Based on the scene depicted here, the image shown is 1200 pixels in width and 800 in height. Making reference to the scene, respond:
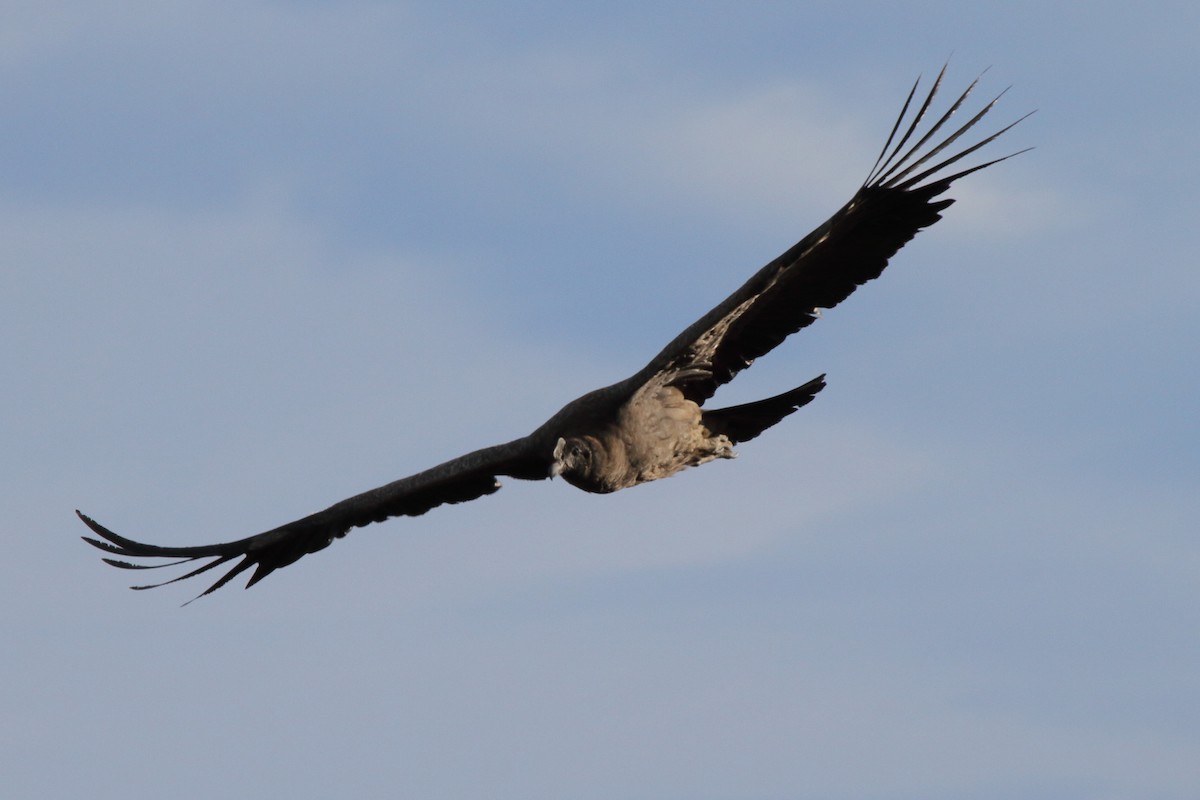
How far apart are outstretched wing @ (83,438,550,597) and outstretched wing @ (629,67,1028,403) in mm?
1203

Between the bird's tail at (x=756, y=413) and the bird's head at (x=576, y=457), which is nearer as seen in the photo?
the bird's head at (x=576, y=457)

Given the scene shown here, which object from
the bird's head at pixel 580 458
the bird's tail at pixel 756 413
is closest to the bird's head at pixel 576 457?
the bird's head at pixel 580 458

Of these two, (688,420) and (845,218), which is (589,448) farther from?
(845,218)

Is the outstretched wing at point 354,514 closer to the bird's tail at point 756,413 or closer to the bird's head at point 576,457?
the bird's head at point 576,457

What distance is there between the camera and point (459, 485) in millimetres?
11727

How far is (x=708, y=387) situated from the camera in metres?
11.0

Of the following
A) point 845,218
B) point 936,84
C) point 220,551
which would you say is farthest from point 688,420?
point 220,551

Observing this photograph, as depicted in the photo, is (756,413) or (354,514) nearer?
→ (756,413)

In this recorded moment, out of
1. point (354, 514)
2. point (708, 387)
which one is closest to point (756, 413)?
point (708, 387)

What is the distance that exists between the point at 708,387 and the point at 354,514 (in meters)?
2.79

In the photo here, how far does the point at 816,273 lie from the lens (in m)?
10.3

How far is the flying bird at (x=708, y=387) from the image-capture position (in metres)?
9.67

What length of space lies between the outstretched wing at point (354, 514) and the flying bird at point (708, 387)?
0.01 m

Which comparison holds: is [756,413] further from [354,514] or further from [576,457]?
[354,514]
